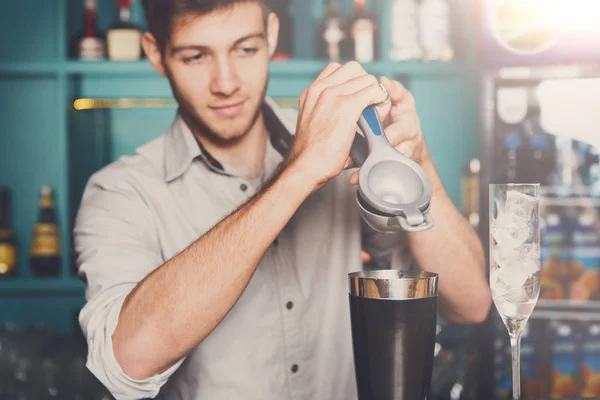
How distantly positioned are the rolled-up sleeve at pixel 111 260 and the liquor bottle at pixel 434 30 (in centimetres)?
160

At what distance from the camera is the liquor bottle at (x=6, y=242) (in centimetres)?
255

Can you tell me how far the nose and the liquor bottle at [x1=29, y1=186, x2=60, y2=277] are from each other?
1404 mm

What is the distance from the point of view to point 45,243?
8.27 ft

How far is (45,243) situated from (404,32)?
1.54 m

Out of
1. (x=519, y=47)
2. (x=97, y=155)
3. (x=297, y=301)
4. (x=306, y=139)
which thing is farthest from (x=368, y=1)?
(x=306, y=139)

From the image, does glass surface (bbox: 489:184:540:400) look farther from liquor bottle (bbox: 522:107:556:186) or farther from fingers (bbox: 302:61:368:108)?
liquor bottle (bbox: 522:107:556:186)

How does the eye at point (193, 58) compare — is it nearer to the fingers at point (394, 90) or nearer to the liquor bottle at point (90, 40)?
the fingers at point (394, 90)

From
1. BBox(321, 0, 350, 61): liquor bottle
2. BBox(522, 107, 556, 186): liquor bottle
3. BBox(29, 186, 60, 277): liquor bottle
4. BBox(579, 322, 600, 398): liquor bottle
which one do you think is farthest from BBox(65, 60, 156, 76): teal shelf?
BBox(579, 322, 600, 398): liquor bottle

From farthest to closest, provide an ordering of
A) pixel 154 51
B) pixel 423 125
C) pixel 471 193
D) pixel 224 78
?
pixel 423 125 < pixel 471 193 < pixel 154 51 < pixel 224 78

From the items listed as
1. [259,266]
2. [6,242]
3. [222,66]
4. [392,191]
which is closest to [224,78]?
[222,66]

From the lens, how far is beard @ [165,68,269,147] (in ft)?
4.54

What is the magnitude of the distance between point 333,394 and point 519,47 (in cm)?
145

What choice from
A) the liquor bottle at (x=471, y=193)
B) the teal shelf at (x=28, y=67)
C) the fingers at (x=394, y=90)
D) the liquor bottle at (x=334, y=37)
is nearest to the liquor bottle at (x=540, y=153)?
the liquor bottle at (x=471, y=193)

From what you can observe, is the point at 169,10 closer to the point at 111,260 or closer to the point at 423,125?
the point at 111,260
